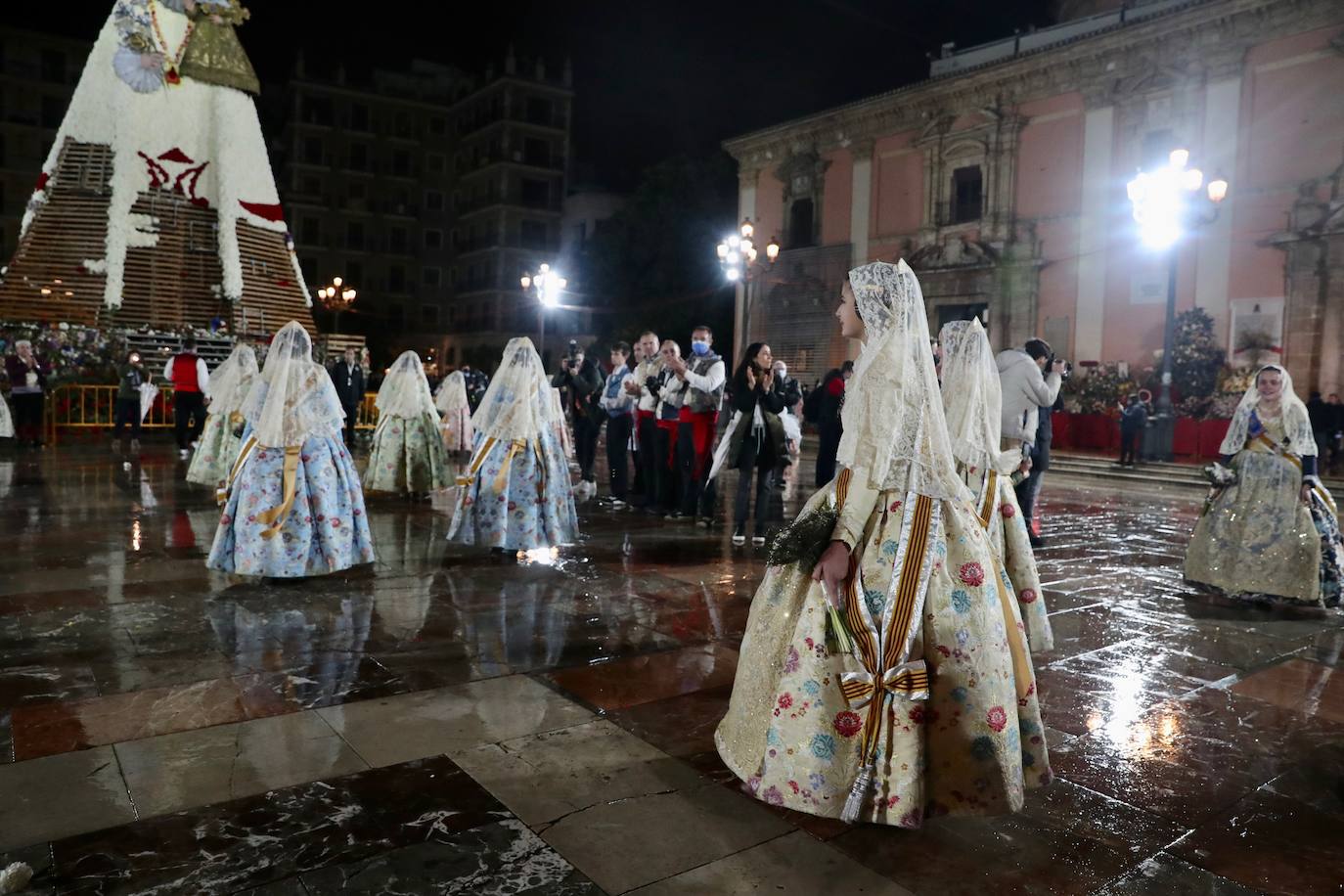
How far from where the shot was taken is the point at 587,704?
382cm

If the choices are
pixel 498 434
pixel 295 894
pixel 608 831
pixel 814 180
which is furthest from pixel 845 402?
pixel 814 180

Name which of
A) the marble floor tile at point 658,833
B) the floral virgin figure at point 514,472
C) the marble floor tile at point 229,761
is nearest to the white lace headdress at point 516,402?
the floral virgin figure at point 514,472

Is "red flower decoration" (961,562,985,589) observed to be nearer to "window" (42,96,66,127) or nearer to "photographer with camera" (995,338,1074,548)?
"photographer with camera" (995,338,1074,548)

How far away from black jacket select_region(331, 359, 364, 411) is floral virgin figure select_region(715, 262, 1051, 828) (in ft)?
36.4

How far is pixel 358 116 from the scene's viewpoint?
2045 inches

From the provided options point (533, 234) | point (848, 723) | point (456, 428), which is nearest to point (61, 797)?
point (848, 723)

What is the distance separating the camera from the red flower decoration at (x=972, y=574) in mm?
2766

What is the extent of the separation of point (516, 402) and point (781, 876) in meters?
4.79

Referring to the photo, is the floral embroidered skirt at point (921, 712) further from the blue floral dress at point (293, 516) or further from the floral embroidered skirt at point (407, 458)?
the floral embroidered skirt at point (407, 458)

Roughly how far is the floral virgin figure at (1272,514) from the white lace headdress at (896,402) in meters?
4.14

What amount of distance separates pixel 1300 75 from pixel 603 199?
37.0 metres

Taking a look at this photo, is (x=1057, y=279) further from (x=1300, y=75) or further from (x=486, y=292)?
(x=486, y=292)

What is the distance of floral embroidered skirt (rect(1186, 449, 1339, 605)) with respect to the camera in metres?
5.86

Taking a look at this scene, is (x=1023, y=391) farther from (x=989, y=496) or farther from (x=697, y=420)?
(x=989, y=496)
